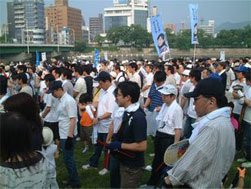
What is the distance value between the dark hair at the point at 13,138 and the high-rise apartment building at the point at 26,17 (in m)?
109

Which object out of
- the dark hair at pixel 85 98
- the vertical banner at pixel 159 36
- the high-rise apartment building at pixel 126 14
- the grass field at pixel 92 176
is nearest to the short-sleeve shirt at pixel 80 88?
the dark hair at pixel 85 98

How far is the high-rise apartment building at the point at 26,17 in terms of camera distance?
108625 millimetres

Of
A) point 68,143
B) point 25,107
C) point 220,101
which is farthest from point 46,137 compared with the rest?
point 220,101

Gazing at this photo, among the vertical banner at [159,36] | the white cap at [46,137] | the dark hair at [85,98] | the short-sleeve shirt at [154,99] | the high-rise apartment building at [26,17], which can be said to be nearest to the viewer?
the white cap at [46,137]

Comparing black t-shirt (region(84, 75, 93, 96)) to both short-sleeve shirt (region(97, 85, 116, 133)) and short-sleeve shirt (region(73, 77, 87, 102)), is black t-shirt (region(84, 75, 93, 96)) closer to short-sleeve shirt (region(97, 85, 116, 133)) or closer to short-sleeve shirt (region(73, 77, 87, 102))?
short-sleeve shirt (region(73, 77, 87, 102))

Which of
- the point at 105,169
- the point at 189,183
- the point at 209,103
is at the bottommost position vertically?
the point at 105,169

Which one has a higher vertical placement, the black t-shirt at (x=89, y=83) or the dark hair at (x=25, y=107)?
the dark hair at (x=25, y=107)

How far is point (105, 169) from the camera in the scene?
5.77 metres

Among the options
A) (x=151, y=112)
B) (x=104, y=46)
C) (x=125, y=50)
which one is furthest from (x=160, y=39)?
(x=104, y=46)

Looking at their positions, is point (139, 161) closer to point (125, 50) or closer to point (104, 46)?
point (125, 50)

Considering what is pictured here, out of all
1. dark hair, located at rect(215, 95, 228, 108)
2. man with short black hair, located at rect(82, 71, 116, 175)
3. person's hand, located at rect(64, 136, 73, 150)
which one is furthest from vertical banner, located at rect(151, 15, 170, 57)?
dark hair, located at rect(215, 95, 228, 108)

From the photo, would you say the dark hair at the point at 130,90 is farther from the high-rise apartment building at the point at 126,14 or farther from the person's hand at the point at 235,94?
the high-rise apartment building at the point at 126,14

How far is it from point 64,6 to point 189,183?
125950 millimetres

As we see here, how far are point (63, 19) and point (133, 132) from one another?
124 metres
